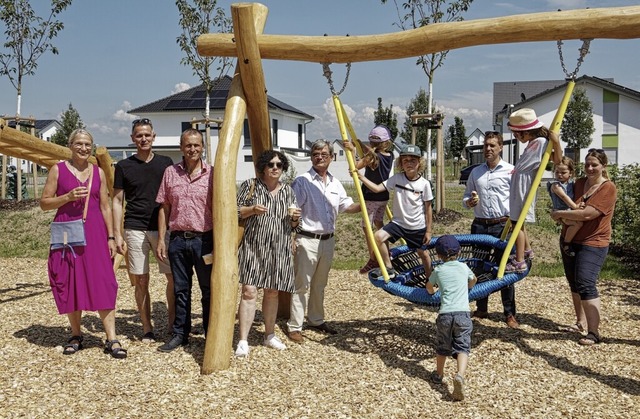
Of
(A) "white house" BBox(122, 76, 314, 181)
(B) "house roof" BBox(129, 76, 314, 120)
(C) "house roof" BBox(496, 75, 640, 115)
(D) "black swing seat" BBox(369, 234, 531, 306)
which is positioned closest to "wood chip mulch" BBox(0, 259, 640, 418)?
(D) "black swing seat" BBox(369, 234, 531, 306)

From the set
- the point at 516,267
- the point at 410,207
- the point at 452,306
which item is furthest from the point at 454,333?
the point at 410,207

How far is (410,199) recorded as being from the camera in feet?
18.1

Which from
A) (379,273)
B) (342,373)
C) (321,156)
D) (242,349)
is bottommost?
(342,373)

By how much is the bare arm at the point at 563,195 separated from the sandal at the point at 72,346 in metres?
4.41

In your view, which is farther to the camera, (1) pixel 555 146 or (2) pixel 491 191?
(2) pixel 491 191

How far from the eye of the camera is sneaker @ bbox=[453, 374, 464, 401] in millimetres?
4141

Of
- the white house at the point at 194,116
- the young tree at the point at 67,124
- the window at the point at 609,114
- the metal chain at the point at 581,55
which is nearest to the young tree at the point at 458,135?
the window at the point at 609,114

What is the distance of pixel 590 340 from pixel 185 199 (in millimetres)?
3726

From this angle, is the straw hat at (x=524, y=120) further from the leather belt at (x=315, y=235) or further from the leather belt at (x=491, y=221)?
the leather belt at (x=315, y=235)

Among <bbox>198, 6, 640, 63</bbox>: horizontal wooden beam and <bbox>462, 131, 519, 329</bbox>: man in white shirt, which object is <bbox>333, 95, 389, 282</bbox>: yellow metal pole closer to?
<bbox>198, 6, 640, 63</bbox>: horizontal wooden beam

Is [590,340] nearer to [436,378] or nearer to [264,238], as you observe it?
[436,378]

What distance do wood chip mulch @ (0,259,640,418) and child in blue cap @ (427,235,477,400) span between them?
0.31 metres

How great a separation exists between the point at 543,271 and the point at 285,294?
15.4ft

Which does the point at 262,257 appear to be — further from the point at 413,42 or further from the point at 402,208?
the point at 413,42
